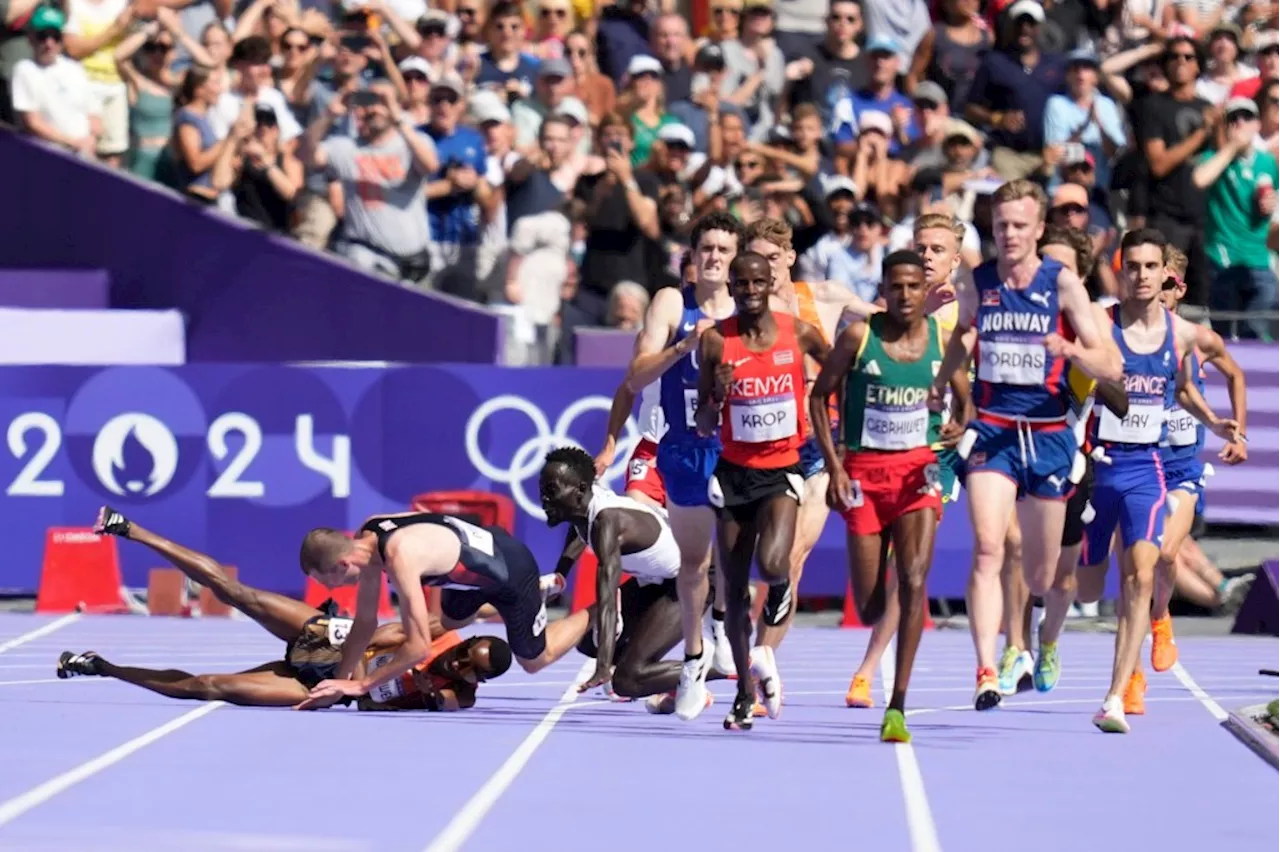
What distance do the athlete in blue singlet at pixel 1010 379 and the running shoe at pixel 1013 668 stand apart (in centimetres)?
80

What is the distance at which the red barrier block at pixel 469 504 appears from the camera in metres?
18.8

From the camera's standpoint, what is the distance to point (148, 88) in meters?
20.9

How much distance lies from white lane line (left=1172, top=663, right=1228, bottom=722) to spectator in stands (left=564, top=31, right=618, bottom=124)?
7.74 m

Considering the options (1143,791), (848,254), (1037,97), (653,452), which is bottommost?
(1143,791)

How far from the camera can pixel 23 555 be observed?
64.1ft

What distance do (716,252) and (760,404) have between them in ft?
3.66

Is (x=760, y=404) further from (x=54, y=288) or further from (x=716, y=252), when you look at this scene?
(x=54, y=288)

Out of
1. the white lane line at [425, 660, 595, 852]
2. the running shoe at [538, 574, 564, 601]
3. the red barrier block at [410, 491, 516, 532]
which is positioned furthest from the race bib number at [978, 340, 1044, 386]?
A: the red barrier block at [410, 491, 516, 532]

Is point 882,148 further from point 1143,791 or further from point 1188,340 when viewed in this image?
point 1143,791

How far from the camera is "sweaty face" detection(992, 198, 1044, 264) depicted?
12.8m

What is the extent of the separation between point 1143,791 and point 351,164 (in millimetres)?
11187

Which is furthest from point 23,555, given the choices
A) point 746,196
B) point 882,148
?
point 882,148

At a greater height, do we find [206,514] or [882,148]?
[882,148]

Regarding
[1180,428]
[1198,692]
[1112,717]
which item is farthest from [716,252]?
[1198,692]
